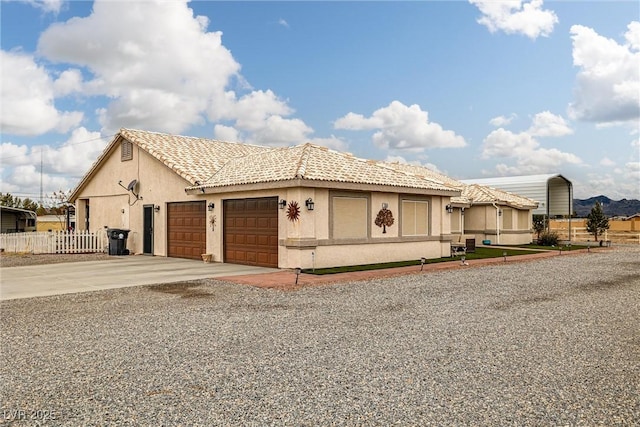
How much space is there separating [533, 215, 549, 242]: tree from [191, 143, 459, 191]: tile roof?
17076 mm

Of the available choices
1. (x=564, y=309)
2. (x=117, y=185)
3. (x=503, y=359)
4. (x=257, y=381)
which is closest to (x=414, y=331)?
(x=503, y=359)

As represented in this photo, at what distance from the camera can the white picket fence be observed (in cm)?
2172

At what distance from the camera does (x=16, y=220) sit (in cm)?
3862

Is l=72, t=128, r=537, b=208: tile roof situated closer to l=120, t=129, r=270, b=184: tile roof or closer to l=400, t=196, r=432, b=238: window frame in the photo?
l=120, t=129, r=270, b=184: tile roof

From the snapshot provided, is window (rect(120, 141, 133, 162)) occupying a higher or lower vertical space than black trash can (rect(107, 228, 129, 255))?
higher

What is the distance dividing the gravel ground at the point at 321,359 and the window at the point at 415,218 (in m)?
7.75

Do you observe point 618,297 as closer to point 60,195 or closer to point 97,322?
point 97,322

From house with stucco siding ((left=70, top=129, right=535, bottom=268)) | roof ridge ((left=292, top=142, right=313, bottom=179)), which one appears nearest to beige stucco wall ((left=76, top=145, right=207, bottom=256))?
house with stucco siding ((left=70, top=129, right=535, bottom=268))

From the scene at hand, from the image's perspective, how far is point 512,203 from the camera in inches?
1124

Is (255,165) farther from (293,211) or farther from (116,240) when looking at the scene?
(116,240)

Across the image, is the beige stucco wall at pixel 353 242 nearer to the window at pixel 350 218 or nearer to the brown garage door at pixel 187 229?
the window at pixel 350 218

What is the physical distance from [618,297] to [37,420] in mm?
10775

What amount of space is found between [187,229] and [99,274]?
5542mm

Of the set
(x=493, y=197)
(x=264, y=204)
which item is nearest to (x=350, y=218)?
(x=264, y=204)
